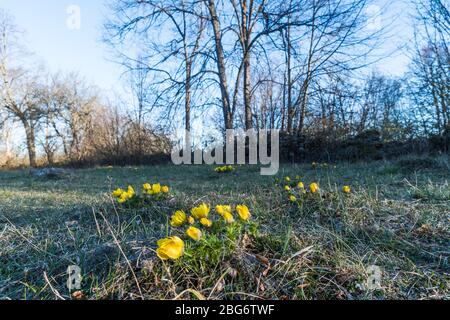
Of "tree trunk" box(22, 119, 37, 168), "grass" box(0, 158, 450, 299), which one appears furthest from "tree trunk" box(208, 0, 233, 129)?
"tree trunk" box(22, 119, 37, 168)

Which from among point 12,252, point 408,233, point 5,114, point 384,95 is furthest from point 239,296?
point 5,114

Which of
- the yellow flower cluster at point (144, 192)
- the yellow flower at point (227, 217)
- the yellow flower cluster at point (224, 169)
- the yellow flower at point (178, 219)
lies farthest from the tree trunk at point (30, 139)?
the yellow flower at point (227, 217)

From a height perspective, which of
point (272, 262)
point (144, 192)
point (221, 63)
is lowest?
point (272, 262)

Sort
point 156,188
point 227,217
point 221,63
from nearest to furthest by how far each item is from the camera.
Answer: point 227,217, point 156,188, point 221,63

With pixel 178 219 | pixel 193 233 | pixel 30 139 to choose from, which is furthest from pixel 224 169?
pixel 30 139

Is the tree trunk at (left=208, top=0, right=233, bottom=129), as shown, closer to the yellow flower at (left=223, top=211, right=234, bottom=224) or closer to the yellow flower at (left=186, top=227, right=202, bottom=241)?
the yellow flower at (left=223, top=211, right=234, bottom=224)

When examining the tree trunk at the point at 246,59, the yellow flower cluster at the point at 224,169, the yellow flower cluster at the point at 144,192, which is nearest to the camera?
the yellow flower cluster at the point at 144,192

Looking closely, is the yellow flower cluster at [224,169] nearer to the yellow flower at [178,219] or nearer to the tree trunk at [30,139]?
the yellow flower at [178,219]

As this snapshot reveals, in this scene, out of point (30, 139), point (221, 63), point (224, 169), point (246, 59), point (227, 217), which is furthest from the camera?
point (30, 139)

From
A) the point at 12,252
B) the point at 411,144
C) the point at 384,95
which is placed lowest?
the point at 12,252

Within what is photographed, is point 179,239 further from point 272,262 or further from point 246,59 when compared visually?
point 246,59

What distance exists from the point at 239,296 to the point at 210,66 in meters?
8.49

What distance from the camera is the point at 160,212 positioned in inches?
82.6
